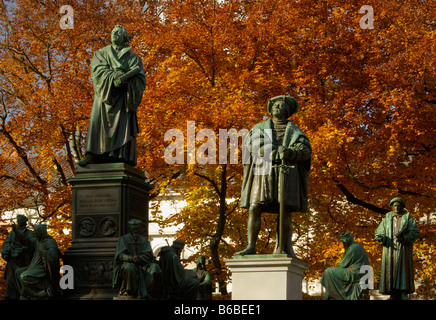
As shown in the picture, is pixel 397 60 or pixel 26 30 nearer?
pixel 397 60

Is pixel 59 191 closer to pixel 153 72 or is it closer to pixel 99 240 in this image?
pixel 153 72

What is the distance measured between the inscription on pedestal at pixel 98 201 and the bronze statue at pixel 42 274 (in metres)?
0.78

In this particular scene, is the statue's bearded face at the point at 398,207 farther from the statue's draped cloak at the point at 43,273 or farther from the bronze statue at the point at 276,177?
the statue's draped cloak at the point at 43,273

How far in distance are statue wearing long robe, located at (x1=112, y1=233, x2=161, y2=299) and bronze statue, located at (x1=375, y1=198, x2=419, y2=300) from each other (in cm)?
501

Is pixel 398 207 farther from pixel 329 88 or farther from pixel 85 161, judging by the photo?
pixel 329 88

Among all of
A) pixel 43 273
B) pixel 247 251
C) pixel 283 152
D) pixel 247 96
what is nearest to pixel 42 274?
pixel 43 273

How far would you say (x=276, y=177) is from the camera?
36.9ft

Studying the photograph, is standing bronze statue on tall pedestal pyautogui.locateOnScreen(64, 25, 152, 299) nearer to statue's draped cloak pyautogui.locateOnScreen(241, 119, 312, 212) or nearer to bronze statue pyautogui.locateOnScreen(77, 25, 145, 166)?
bronze statue pyautogui.locateOnScreen(77, 25, 145, 166)

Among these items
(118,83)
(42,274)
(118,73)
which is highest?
(118,73)

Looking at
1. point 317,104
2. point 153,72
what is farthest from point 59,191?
point 317,104

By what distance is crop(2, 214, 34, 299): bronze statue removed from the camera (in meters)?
12.0

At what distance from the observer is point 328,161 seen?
1961cm

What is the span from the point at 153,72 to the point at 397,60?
842 cm

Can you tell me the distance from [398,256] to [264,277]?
4.77m
